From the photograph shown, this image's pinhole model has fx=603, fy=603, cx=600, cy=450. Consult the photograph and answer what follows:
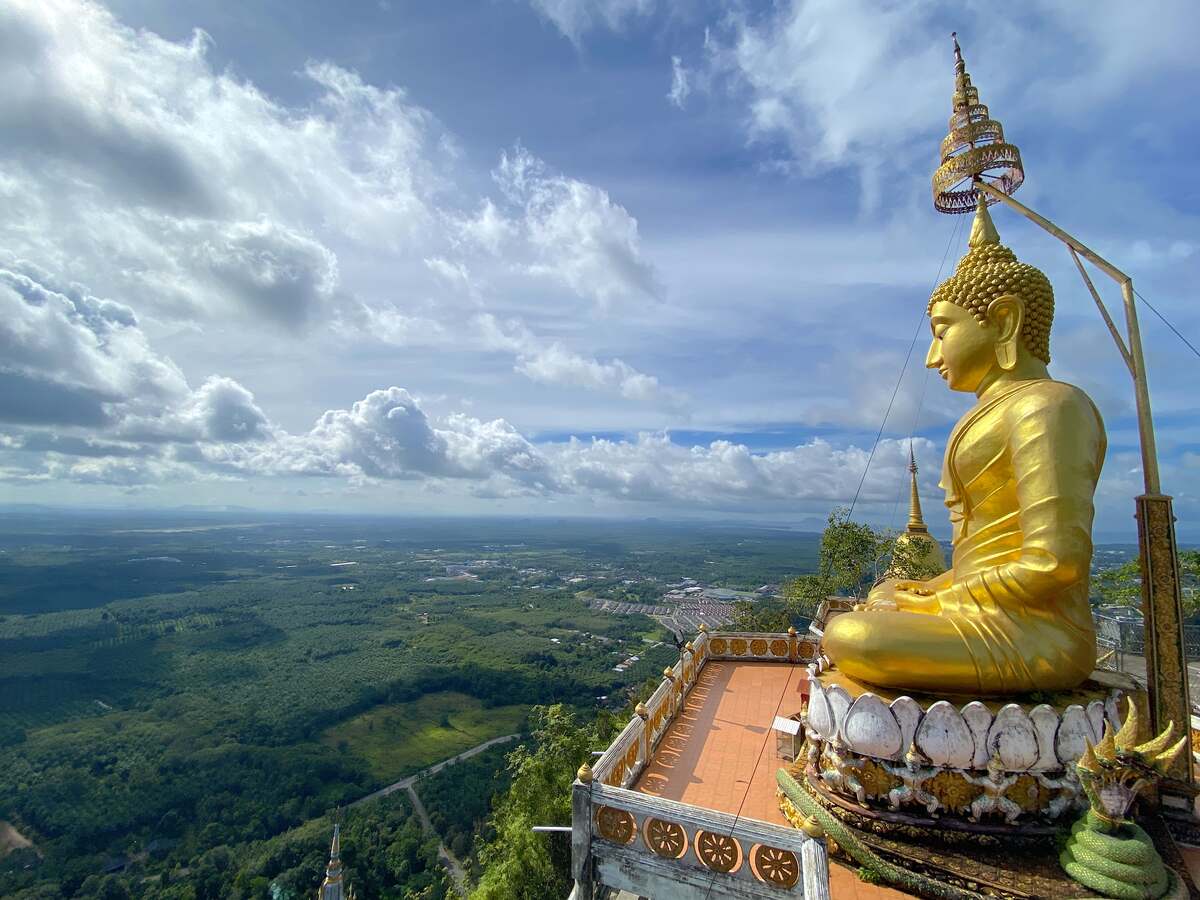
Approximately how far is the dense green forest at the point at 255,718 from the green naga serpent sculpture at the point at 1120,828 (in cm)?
1141

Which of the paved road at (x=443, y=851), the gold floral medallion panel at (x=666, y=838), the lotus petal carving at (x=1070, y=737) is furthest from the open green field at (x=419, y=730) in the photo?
the lotus petal carving at (x=1070, y=737)

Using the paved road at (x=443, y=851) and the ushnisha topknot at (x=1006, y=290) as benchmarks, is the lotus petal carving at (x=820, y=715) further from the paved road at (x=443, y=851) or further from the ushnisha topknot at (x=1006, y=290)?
the paved road at (x=443, y=851)

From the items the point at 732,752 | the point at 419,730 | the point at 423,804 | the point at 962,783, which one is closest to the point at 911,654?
the point at 962,783

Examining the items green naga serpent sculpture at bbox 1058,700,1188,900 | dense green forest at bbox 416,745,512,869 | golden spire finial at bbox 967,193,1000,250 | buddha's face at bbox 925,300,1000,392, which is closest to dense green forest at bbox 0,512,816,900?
dense green forest at bbox 416,745,512,869

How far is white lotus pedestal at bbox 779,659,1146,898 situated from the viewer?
255 inches

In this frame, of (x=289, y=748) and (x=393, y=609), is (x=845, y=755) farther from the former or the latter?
(x=393, y=609)

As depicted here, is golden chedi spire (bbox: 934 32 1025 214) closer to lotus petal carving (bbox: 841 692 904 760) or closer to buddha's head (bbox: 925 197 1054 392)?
buddha's head (bbox: 925 197 1054 392)

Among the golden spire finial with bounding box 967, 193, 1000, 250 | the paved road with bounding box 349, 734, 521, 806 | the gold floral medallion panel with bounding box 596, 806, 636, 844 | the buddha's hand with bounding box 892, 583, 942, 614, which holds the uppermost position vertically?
the golden spire finial with bounding box 967, 193, 1000, 250

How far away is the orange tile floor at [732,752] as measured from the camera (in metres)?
8.20

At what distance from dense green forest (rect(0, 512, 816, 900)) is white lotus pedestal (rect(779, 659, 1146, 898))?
9633 millimetres

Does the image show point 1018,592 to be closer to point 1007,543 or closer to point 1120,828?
point 1007,543

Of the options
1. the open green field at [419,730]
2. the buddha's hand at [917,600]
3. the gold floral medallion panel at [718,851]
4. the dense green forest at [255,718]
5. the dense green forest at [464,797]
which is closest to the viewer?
the gold floral medallion panel at [718,851]

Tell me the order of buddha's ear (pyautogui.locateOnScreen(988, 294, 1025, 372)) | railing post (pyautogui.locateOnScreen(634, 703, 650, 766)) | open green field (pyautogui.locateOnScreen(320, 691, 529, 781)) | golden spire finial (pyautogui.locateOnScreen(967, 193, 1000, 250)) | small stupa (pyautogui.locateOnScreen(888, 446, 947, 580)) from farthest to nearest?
1. open green field (pyautogui.locateOnScreen(320, 691, 529, 781))
2. small stupa (pyautogui.locateOnScreen(888, 446, 947, 580))
3. golden spire finial (pyautogui.locateOnScreen(967, 193, 1000, 250))
4. railing post (pyautogui.locateOnScreen(634, 703, 650, 766))
5. buddha's ear (pyautogui.locateOnScreen(988, 294, 1025, 372))

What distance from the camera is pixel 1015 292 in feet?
29.0
